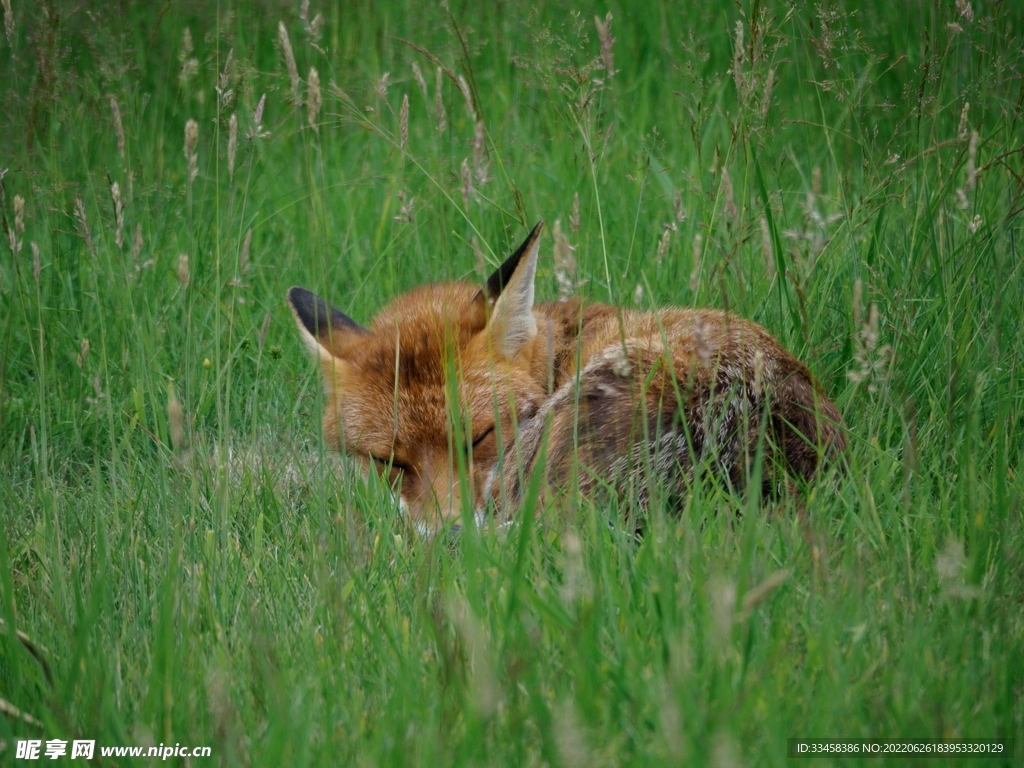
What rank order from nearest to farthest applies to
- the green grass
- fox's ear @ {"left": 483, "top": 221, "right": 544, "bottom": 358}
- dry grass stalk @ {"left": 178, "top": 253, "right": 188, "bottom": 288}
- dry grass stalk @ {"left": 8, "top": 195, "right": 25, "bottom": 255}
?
1. the green grass
2. dry grass stalk @ {"left": 178, "top": 253, "right": 188, "bottom": 288}
3. dry grass stalk @ {"left": 8, "top": 195, "right": 25, "bottom": 255}
4. fox's ear @ {"left": 483, "top": 221, "right": 544, "bottom": 358}

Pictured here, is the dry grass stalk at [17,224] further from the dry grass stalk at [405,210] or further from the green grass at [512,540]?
the dry grass stalk at [405,210]

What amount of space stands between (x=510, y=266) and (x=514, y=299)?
203 millimetres

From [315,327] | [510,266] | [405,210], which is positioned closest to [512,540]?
[510,266]

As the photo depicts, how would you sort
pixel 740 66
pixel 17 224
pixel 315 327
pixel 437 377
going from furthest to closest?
pixel 315 327 < pixel 437 377 < pixel 740 66 < pixel 17 224

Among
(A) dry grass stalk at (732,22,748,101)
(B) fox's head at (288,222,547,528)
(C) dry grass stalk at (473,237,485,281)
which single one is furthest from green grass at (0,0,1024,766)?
(C) dry grass stalk at (473,237,485,281)

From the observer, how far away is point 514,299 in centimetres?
408

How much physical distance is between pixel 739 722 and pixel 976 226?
8.18 feet

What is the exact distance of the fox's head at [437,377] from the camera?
13.0 feet

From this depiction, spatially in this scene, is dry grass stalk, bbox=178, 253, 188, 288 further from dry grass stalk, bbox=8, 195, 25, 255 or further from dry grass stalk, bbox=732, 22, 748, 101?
dry grass stalk, bbox=732, 22, 748, 101

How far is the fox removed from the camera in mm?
3242

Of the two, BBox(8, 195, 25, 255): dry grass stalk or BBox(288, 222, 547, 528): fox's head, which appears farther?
BBox(288, 222, 547, 528): fox's head

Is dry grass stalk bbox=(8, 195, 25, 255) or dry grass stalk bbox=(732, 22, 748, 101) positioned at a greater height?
dry grass stalk bbox=(732, 22, 748, 101)

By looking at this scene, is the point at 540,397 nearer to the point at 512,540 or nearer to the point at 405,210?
the point at 405,210

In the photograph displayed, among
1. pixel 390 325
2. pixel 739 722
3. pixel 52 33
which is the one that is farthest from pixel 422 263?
pixel 739 722
